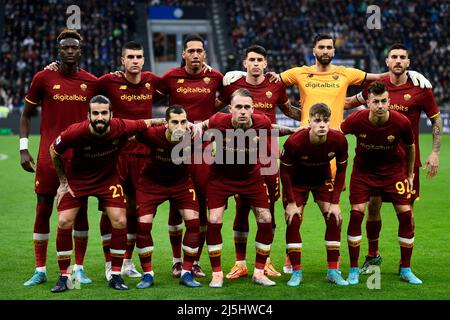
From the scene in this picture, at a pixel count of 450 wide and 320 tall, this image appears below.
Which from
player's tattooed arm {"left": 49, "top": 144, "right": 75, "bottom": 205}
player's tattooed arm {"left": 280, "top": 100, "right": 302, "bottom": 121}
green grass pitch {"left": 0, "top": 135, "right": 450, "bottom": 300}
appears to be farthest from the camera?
player's tattooed arm {"left": 280, "top": 100, "right": 302, "bottom": 121}

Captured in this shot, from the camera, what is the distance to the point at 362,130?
334 inches

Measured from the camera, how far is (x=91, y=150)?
8.13 meters

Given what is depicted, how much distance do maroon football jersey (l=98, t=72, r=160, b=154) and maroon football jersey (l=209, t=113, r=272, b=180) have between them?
843 millimetres

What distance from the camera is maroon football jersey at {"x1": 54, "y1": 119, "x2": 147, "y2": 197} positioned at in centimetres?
802

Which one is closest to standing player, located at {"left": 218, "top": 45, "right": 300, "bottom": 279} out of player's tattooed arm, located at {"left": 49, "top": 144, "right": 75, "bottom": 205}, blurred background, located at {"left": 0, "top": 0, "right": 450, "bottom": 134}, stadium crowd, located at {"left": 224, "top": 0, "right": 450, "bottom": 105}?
player's tattooed arm, located at {"left": 49, "top": 144, "right": 75, "bottom": 205}

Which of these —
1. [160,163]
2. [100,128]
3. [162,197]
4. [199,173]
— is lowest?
[162,197]

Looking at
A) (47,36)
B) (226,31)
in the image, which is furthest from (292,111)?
(226,31)

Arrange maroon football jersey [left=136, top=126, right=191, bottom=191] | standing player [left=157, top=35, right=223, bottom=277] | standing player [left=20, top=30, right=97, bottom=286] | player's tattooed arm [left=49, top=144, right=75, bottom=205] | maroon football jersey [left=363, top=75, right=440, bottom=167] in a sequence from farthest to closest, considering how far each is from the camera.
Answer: maroon football jersey [left=363, top=75, right=440, bottom=167] < standing player [left=157, top=35, right=223, bottom=277] < standing player [left=20, top=30, right=97, bottom=286] < maroon football jersey [left=136, top=126, right=191, bottom=191] < player's tattooed arm [left=49, top=144, right=75, bottom=205]

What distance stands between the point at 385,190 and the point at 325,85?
4.71 feet

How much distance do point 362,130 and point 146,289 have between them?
8.83 ft

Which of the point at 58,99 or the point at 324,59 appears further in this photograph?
the point at 324,59

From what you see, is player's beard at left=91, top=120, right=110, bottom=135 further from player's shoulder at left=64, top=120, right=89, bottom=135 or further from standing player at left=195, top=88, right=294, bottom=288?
standing player at left=195, top=88, right=294, bottom=288

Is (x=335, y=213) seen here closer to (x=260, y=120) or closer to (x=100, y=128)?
(x=260, y=120)
